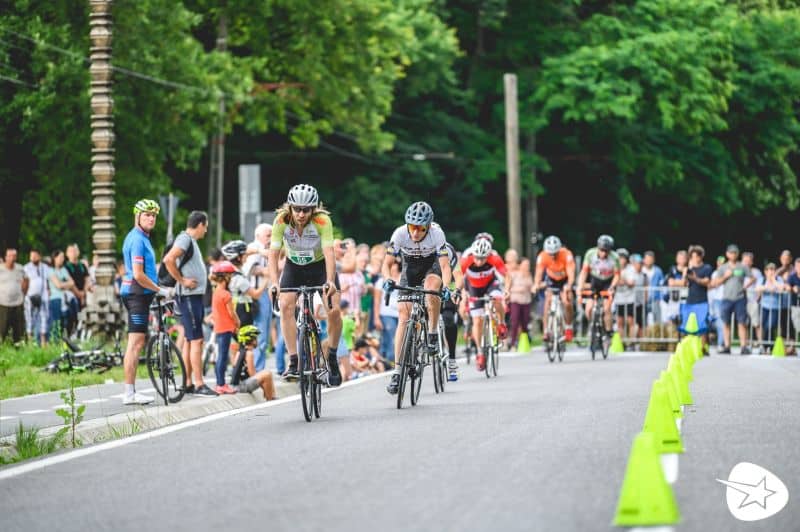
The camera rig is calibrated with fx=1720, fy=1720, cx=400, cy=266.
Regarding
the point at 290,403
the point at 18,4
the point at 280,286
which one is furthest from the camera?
the point at 18,4

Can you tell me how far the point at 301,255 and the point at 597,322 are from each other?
12981 millimetres

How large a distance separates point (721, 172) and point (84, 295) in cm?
2476

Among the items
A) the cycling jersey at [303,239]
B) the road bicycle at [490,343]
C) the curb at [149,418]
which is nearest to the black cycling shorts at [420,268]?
the curb at [149,418]

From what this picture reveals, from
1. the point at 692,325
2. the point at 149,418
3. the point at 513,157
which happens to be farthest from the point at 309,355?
the point at 513,157

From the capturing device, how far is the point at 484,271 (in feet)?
71.9

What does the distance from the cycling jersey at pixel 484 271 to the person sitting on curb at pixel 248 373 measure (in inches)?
191

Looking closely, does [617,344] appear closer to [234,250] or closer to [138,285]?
[234,250]

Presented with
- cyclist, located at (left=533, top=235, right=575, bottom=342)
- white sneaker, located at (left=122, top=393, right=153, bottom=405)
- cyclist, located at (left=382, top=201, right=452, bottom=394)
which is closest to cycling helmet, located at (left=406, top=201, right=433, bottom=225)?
cyclist, located at (left=382, top=201, right=452, bottom=394)

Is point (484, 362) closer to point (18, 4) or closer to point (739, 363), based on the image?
point (739, 363)

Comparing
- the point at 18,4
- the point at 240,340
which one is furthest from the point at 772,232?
the point at 240,340

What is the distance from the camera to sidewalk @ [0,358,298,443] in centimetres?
1344

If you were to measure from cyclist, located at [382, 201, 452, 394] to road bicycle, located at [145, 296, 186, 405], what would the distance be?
2003 mm

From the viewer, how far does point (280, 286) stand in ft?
45.9

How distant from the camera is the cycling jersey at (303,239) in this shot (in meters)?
13.8
